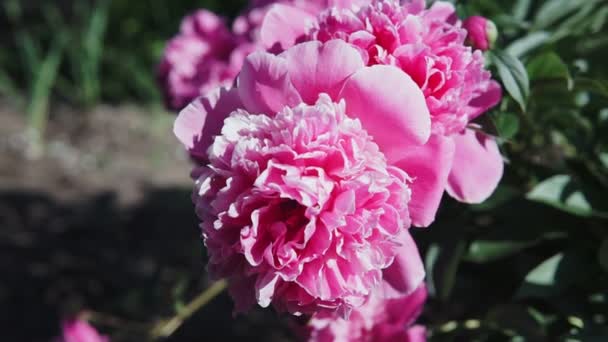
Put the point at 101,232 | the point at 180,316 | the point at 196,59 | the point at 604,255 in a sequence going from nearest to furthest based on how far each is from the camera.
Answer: the point at 604,255, the point at 180,316, the point at 196,59, the point at 101,232

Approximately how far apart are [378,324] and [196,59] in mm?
520

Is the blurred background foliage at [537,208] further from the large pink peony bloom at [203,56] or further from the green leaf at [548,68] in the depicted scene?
the large pink peony bloom at [203,56]

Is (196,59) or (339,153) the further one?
(196,59)

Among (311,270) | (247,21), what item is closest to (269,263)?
(311,270)

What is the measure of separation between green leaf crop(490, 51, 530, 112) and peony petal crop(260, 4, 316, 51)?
0.58 ft

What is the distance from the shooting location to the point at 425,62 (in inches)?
22.4

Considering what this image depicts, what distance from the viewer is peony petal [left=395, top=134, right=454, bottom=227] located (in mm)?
577

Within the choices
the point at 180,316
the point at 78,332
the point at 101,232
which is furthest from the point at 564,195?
the point at 101,232

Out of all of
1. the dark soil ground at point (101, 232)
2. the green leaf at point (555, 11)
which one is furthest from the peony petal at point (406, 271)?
the dark soil ground at point (101, 232)

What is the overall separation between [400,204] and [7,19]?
2909 mm

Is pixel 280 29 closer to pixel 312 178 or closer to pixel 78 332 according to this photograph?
pixel 312 178

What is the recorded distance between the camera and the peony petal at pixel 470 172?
2.04 feet

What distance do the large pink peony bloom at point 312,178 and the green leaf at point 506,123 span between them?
0.14 m

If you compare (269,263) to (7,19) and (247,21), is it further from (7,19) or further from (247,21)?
(7,19)
